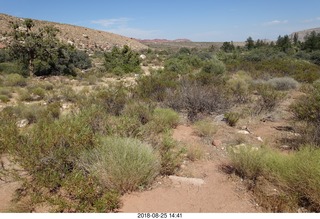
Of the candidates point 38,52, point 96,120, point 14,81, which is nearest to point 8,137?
point 96,120

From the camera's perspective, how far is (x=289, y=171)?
3723mm

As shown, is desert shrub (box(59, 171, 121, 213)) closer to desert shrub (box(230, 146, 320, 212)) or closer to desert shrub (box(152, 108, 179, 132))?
desert shrub (box(230, 146, 320, 212))

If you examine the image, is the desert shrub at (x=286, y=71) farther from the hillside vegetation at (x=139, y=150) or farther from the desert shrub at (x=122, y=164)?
the desert shrub at (x=122, y=164)

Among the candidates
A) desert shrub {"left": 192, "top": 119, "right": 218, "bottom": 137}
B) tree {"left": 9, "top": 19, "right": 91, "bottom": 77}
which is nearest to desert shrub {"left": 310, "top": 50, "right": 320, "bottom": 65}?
tree {"left": 9, "top": 19, "right": 91, "bottom": 77}

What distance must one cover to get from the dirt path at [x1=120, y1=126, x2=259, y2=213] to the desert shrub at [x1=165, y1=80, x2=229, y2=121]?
4048 mm

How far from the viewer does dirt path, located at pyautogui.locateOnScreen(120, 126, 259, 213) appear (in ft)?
11.7

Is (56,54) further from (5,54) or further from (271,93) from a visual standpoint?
(271,93)

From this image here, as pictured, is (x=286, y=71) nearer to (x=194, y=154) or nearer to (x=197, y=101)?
(x=197, y=101)

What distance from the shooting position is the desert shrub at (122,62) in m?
21.9

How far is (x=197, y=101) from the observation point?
28.1 feet

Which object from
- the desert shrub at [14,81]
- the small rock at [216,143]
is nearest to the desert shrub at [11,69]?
the desert shrub at [14,81]

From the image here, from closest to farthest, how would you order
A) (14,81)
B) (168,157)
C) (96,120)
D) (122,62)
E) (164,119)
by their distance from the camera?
1. (168,157)
2. (96,120)
3. (164,119)
4. (14,81)
5. (122,62)

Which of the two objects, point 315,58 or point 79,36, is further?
point 79,36

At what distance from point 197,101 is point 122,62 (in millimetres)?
15851
